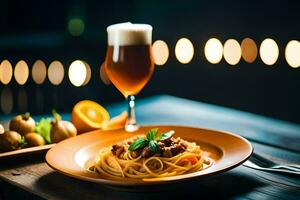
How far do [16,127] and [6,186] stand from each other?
24 cm

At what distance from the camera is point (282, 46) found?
465 cm

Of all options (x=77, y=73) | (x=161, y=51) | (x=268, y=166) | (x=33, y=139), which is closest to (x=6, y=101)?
(x=77, y=73)

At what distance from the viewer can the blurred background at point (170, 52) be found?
466 centimetres

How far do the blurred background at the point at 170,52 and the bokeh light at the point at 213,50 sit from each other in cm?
1

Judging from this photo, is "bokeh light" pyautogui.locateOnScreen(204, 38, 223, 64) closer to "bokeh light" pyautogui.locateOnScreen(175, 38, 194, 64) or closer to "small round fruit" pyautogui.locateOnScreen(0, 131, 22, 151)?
"bokeh light" pyautogui.locateOnScreen(175, 38, 194, 64)

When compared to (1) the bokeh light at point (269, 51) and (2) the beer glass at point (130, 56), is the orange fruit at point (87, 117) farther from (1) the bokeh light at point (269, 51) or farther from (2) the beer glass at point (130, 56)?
(1) the bokeh light at point (269, 51)

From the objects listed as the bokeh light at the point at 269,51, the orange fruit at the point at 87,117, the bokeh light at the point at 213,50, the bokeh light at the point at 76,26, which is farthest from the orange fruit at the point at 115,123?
the bokeh light at the point at 76,26

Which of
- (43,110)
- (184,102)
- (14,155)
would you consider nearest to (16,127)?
(14,155)

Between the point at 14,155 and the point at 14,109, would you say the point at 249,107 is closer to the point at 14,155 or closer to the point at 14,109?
the point at 14,109

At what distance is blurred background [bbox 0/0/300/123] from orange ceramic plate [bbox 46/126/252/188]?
3.28m

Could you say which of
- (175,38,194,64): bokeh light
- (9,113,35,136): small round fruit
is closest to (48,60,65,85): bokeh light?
(175,38,194,64): bokeh light

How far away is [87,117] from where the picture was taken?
1615mm

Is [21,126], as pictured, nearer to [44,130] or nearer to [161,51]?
[44,130]

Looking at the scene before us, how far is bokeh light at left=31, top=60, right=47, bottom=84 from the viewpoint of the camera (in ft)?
16.1
